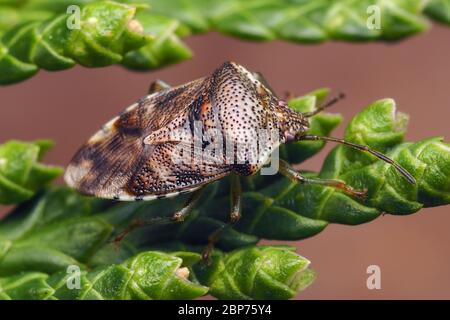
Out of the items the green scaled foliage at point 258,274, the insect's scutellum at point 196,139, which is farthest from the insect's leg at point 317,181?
the green scaled foliage at point 258,274

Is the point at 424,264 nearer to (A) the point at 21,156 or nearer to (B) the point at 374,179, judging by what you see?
(B) the point at 374,179

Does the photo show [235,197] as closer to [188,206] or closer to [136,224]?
[188,206]

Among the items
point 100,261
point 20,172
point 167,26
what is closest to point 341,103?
point 167,26

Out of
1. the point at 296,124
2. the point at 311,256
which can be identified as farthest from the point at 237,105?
the point at 311,256

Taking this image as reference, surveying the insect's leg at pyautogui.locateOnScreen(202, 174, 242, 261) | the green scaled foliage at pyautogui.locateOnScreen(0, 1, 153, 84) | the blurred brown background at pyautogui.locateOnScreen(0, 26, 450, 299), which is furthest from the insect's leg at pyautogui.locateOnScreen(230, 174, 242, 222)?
the blurred brown background at pyautogui.locateOnScreen(0, 26, 450, 299)

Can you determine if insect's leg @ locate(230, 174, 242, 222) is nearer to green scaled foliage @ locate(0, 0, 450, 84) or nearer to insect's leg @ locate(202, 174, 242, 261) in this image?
insect's leg @ locate(202, 174, 242, 261)

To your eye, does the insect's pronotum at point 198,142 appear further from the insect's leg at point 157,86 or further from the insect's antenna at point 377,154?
the insect's leg at point 157,86
